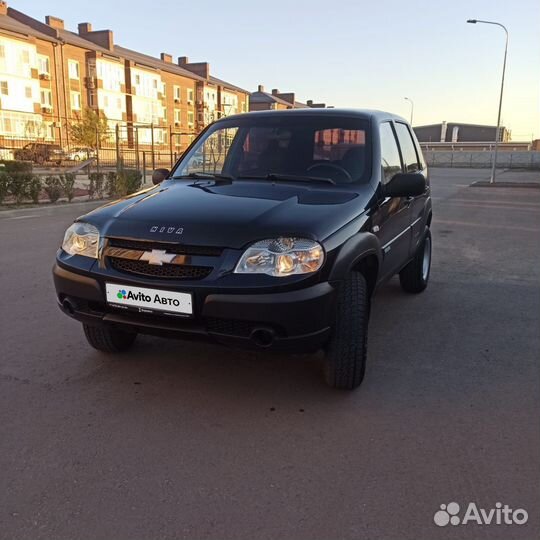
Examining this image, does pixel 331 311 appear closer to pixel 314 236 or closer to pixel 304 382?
pixel 314 236

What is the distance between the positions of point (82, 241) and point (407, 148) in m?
3.05

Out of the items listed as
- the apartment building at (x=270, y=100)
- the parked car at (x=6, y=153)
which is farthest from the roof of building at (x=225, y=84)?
the parked car at (x=6, y=153)

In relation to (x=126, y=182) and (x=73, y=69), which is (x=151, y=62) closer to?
(x=73, y=69)

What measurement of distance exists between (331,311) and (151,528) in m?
1.32

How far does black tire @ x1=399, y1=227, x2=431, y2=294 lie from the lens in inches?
209

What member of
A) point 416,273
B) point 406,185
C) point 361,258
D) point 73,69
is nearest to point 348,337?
point 361,258

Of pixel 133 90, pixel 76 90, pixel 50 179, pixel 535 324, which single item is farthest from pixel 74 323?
pixel 133 90

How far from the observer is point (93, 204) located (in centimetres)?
1422

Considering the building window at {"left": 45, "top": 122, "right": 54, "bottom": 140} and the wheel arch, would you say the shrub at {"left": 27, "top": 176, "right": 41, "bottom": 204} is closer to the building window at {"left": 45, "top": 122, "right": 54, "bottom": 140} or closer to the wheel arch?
the wheel arch

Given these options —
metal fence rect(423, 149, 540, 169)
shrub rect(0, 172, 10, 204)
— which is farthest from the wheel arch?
metal fence rect(423, 149, 540, 169)

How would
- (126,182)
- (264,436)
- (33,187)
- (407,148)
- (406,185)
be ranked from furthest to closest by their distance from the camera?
(126,182), (33,187), (407,148), (406,185), (264,436)

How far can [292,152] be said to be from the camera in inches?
151

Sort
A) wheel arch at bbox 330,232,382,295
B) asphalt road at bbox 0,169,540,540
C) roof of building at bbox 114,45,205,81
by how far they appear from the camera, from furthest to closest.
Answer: roof of building at bbox 114,45,205,81 → wheel arch at bbox 330,232,382,295 → asphalt road at bbox 0,169,540,540

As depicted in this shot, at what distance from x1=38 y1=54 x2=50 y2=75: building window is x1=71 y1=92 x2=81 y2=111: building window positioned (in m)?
3.53
